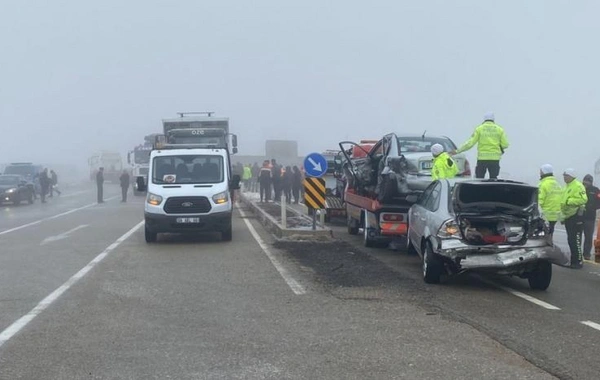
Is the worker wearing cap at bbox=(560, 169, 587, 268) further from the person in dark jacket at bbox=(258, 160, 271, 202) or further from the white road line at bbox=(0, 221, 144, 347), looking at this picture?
the person in dark jacket at bbox=(258, 160, 271, 202)

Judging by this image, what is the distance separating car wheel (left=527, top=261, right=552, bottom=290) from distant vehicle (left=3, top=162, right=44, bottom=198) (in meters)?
34.7

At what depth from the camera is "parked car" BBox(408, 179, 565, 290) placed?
35.5 ft

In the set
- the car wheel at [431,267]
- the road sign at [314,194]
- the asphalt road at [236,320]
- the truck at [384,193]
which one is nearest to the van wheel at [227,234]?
the road sign at [314,194]

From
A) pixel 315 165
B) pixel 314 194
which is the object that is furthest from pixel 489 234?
pixel 315 165

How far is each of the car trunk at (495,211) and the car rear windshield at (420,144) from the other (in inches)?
200

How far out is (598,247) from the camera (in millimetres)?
12562

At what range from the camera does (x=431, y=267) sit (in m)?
11.4

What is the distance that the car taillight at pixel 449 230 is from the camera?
1095 centimetres

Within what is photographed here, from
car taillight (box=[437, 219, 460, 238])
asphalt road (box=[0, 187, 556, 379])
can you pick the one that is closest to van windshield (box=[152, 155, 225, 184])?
asphalt road (box=[0, 187, 556, 379])

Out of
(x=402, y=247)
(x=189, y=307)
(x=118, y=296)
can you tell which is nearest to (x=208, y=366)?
(x=189, y=307)

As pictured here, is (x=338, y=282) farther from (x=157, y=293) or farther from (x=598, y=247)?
(x=598, y=247)

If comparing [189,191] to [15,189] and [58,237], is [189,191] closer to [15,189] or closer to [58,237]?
[58,237]

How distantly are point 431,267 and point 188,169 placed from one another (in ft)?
28.3

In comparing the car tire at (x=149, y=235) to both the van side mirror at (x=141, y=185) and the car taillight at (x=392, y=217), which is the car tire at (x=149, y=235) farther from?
the car taillight at (x=392, y=217)
